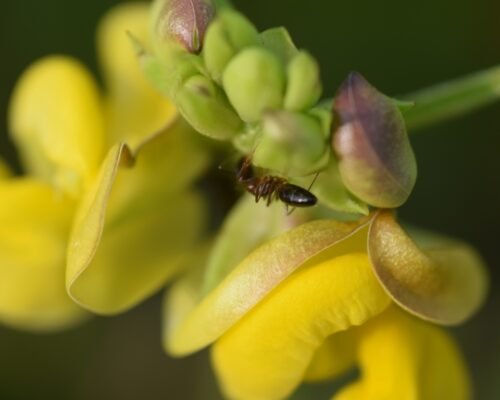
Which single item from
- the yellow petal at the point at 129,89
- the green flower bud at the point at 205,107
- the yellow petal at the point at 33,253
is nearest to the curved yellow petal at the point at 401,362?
the green flower bud at the point at 205,107

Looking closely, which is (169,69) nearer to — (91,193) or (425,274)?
(91,193)

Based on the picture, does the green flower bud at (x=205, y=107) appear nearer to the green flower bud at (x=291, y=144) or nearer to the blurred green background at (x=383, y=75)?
the green flower bud at (x=291, y=144)

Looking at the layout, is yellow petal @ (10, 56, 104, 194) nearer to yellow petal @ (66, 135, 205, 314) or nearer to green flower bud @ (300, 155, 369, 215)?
yellow petal @ (66, 135, 205, 314)

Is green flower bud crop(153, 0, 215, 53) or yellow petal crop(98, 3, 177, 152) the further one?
yellow petal crop(98, 3, 177, 152)

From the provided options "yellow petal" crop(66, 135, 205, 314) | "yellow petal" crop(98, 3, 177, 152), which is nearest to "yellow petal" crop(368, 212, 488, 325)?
"yellow petal" crop(66, 135, 205, 314)

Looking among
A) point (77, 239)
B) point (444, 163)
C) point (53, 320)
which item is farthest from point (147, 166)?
point (444, 163)

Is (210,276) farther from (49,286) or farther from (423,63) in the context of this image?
(423,63)

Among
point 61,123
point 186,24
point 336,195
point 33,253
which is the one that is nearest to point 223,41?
point 186,24
